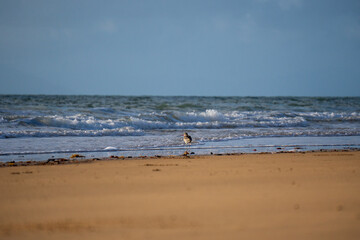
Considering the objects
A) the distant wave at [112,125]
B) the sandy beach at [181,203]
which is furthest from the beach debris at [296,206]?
the distant wave at [112,125]

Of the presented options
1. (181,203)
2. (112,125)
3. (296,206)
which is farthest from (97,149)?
(112,125)

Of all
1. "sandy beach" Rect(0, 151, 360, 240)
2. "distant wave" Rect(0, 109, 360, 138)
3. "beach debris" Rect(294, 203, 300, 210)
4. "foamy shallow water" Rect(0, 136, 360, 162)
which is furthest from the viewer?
"distant wave" Rect(0, 109, 360, 138)

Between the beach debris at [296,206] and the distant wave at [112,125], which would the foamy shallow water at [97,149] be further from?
the beach debris at [296,206]

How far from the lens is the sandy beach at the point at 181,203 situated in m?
3.08

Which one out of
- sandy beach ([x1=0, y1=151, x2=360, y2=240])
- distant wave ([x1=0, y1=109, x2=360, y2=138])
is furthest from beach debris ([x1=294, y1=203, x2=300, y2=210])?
distant wave ([x1=0, y1=109, x2=360, y2=138])

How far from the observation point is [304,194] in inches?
159

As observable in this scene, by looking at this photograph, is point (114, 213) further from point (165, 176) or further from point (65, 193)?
point (165, 176)

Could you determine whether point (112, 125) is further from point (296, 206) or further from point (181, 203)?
point (296, 206)

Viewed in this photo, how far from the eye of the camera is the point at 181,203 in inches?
146

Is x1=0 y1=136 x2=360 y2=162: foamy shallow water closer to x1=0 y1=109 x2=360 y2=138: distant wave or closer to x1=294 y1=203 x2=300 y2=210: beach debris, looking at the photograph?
x1=0 y1=109 x2=360 y2=138: distant wave

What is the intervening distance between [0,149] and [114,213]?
6429 mm

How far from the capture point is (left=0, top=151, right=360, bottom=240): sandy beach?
308 centimetres

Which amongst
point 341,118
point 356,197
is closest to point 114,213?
point 356,197

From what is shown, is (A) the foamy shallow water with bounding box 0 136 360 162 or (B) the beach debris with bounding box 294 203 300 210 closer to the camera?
(B) the beach debris with bounding box 294 203 300 210
